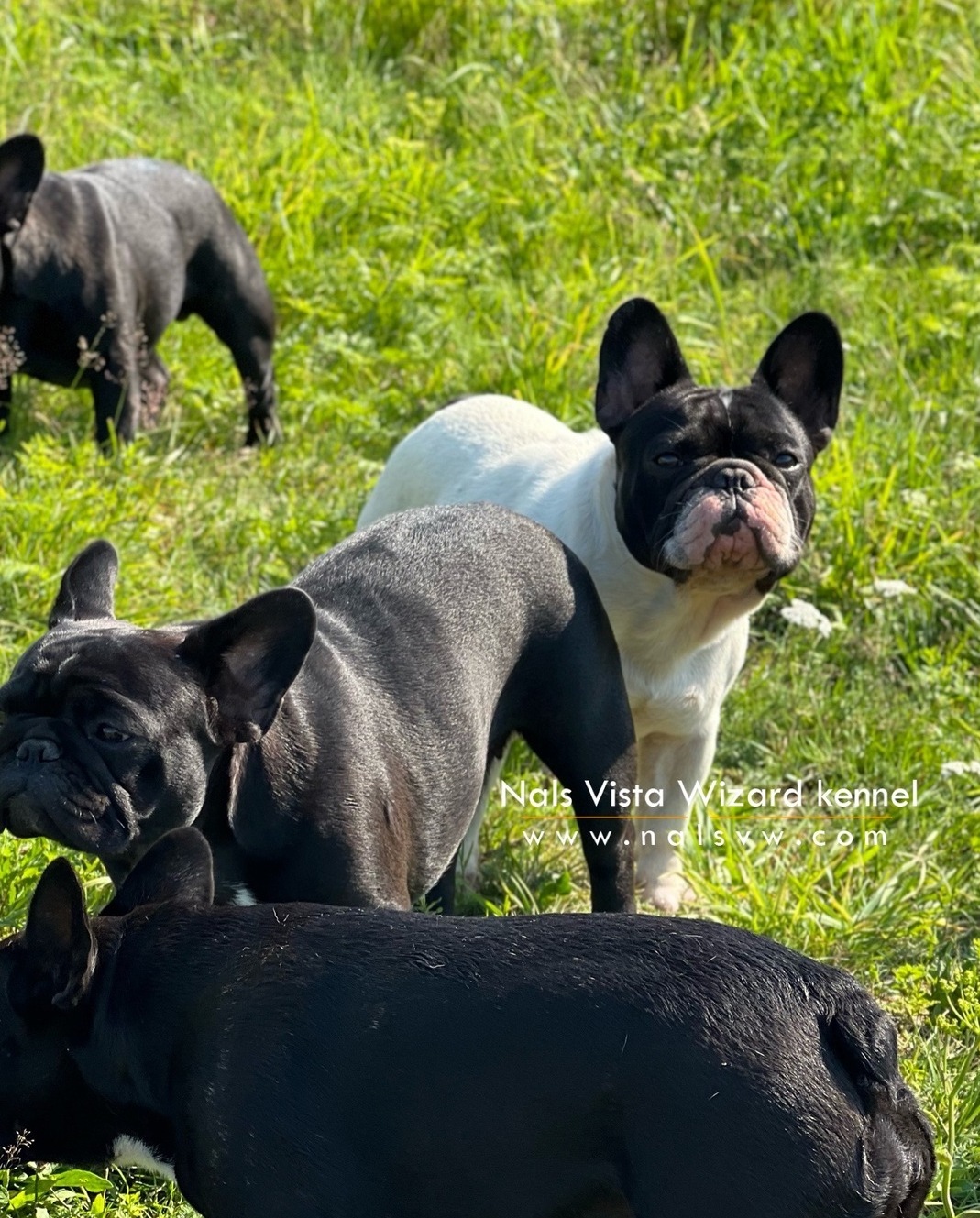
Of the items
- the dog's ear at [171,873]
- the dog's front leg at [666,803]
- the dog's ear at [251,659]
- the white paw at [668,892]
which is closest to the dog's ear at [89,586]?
the dog's ear at [251,659]

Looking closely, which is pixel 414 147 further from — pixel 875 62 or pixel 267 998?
pixel 267 998

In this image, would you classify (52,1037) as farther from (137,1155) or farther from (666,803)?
(666,803)

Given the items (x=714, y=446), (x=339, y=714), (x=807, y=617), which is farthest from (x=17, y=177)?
(x=339, y=714)

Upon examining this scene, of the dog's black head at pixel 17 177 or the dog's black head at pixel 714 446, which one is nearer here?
the dog's black head at pixel 714 446

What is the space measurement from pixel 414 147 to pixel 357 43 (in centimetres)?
Answer: 124

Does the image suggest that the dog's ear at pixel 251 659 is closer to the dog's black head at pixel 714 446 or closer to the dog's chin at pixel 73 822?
the dog's chin at pixel 73 822

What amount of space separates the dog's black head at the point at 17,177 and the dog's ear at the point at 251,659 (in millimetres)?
3090

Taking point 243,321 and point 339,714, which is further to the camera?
point 243,321

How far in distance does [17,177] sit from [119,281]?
1.68 ft

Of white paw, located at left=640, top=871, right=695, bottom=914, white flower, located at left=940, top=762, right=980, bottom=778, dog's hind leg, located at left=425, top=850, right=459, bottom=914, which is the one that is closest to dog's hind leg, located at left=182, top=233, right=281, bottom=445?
white paw, located at left=640, top=871, right=695, bottom=914

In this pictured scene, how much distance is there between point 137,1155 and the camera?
3.25 meters

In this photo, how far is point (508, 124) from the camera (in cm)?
870

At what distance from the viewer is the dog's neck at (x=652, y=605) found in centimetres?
514

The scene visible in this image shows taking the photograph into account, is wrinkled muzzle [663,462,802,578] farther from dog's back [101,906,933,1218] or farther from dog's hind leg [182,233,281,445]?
dog's hind leg [182,233,281,445]
